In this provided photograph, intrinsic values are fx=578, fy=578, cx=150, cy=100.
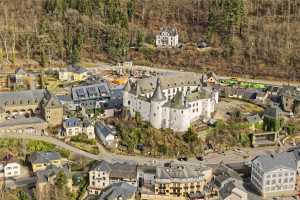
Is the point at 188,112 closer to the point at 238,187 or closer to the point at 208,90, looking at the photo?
the point at 208,90

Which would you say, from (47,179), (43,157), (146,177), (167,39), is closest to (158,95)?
(146,177)

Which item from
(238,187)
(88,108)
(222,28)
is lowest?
(238,187)

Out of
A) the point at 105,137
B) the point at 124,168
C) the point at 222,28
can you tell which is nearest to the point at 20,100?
the point at 105,137

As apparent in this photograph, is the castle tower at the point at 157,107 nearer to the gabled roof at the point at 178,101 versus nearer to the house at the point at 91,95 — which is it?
the gabled roof at the point at 178,101

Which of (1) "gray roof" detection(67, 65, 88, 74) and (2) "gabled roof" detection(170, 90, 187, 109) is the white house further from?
(1) "gray roof" detection(67, 65, 88, 74)

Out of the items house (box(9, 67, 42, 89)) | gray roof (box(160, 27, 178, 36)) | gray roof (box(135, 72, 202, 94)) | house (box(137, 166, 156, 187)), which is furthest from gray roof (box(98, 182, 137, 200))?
gray roof (box(160, 27, 178, 36))
